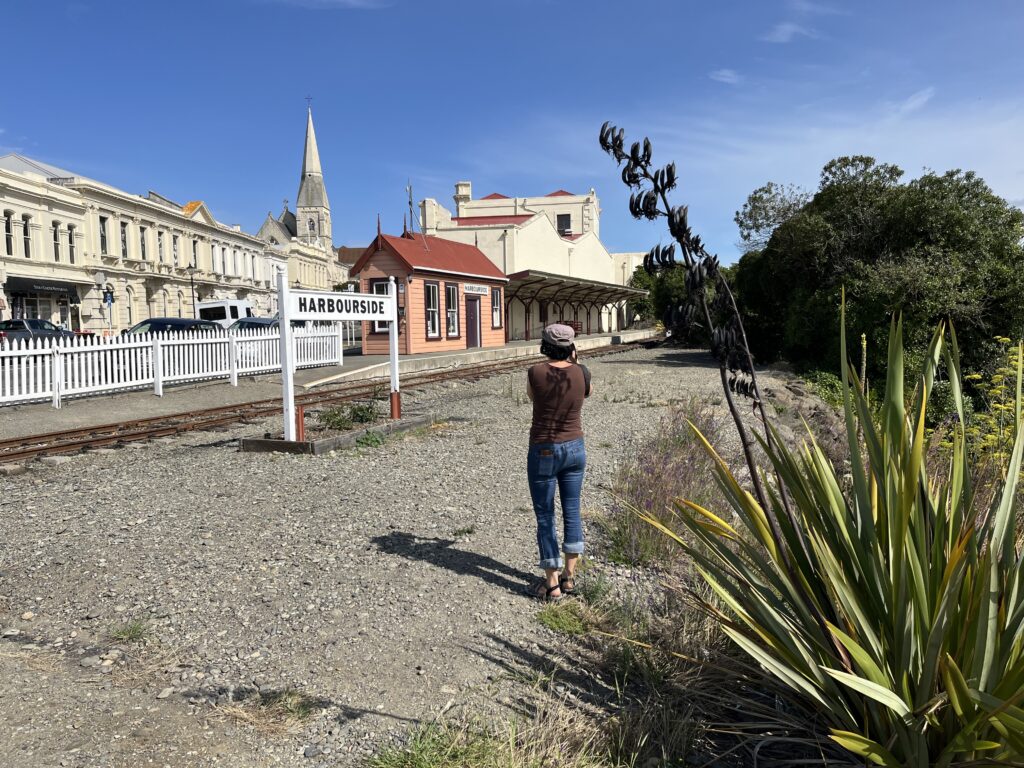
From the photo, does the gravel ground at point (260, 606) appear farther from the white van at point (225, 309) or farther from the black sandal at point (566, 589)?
the white van at point (225, 309)

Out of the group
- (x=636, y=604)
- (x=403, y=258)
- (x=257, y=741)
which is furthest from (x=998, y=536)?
(x=403, y=258)

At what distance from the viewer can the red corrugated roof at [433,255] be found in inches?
1063

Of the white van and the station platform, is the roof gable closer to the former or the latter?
the white van

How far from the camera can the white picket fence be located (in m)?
13.4

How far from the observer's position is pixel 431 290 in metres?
28.8

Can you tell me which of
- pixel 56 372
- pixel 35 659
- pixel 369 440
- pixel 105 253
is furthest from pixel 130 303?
pixel 35 659

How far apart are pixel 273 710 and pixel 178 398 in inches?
560

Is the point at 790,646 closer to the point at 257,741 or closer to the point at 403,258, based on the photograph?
the point at 257,741

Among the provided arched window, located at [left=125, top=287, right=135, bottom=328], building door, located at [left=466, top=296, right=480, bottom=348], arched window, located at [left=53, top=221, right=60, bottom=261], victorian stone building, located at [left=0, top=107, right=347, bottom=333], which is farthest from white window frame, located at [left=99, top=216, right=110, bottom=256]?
building door, located at [left=466, top=296, right=480, bottom=348]

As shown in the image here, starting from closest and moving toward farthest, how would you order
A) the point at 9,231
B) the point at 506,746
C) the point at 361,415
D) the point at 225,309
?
the point at 506,746 < the point at 361,415 < the point at 225,309 < the point at 9,231

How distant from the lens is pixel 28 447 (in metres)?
9.98

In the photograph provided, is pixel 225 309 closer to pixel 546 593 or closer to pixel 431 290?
pixel 431 290

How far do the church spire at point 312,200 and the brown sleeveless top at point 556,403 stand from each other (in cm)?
10767

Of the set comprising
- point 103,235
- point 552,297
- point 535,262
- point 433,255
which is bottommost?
point 552,297
